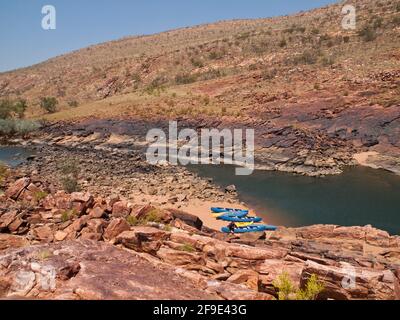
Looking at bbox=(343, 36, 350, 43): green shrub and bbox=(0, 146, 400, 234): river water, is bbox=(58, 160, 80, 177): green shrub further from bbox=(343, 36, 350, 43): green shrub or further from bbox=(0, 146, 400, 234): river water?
bbox=(343, 36, 350, 43): green shrub

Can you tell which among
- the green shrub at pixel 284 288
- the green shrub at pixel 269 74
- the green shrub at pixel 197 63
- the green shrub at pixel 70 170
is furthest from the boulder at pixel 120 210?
the green shrub at pixel 197 63

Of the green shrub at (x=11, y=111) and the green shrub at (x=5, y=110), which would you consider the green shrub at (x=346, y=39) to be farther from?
the green shrub at (x=5, y=110)

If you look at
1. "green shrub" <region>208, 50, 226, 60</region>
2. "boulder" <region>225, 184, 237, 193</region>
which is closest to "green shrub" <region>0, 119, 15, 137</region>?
"green shrub" <region>208, 50, 226, 60</region>

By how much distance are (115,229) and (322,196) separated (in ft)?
58.1

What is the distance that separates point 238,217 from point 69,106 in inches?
1772

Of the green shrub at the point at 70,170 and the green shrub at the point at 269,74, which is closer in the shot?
the green shrub at the point at 70,170

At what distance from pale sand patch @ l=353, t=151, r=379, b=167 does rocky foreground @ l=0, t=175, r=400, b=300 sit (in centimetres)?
1985

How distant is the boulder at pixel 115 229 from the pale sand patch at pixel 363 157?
2509 cm

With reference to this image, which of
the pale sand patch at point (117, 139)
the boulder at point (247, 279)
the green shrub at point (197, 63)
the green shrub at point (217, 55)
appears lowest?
the pale sand patch at point (117, 139)

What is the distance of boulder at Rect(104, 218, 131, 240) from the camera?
10.9 metres

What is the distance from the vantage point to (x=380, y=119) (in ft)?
111

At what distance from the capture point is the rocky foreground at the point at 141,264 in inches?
293

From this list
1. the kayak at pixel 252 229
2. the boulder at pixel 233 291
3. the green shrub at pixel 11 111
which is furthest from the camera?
the green shrub at pixel 11 111
